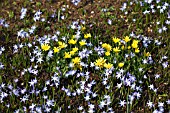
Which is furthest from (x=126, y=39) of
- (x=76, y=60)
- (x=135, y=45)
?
(x=76, y=60)

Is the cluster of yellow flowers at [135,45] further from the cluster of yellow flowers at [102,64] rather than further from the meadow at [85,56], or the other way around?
the cluster of yellow flowers at [102,64]

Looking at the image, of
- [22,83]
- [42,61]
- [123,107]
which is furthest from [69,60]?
[123,107]

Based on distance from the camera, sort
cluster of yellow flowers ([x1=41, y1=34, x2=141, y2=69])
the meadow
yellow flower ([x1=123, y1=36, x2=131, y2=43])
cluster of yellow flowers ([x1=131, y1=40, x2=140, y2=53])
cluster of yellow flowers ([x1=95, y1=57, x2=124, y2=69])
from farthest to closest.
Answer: yellow flower ([x1=123, y1=36, x2=131, y2=43]), cluster of yellow flowers ([x1=131, y1=40, x2=140, y2=53]), cluster of yellow flowers ([x1=41, y1=34, x2=141, y2=69]), cluster of yellow flowers ([x1=95, y1=57, x2=124, y2=69]), the meadow

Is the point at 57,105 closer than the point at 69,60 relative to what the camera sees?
Yes

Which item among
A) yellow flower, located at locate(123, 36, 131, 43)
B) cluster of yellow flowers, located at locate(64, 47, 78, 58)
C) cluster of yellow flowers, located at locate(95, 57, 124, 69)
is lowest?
cluster of yellow flowers, located at locate(95, 57, 124, 69)

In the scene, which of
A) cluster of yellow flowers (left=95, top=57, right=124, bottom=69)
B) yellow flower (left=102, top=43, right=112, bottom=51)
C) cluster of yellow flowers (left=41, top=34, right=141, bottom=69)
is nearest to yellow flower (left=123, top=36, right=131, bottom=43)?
cluster of yellow flowers (left=41, top=34, right=141, bottom=69)

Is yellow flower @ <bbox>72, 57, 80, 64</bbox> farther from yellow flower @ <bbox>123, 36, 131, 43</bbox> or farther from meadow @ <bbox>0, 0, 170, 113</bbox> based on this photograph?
yellow flower @ <bbox>123, 36, 131, 43</bbox>

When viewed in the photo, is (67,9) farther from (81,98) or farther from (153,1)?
(81,98)

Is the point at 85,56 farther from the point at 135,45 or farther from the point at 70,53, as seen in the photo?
the point at 135,45
